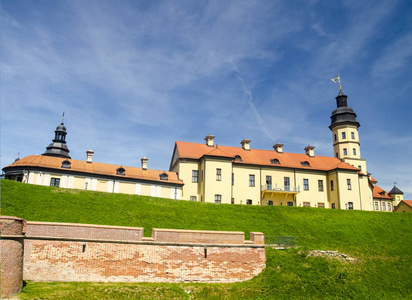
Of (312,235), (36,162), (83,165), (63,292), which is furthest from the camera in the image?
(83,165)

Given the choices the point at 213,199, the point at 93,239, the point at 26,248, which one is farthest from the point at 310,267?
the point at 213,199

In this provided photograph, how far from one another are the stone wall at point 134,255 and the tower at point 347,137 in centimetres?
3505

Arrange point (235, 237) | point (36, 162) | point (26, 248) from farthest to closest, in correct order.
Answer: point (36, 162) < point (235, 237) < point (26, 248)

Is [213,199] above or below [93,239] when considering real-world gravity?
above

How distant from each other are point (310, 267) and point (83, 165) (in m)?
27.6

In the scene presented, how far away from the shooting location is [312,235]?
2759cm

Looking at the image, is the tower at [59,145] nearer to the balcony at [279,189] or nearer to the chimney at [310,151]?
the balcony at [279,189]

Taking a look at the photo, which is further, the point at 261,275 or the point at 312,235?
the point at 312,235

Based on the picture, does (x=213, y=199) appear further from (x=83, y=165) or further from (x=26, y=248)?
(x=26, y=248)

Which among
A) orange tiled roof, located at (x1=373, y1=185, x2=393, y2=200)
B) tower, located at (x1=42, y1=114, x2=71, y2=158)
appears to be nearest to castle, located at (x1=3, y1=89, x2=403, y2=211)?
tower, located at (x1=42, y1=114, x2=71, y2=158)

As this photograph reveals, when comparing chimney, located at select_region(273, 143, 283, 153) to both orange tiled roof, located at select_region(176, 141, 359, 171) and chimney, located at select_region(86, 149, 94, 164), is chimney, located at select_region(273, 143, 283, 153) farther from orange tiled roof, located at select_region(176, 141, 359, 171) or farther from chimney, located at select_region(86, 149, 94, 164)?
chimney, located at select_region(86, 149, 94, 164)

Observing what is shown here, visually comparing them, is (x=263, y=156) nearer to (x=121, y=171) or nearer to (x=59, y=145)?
(x=121, y=171)

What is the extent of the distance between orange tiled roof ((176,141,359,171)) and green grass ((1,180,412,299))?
1117 cm

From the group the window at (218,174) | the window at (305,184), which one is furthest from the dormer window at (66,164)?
the window at (305,184)
